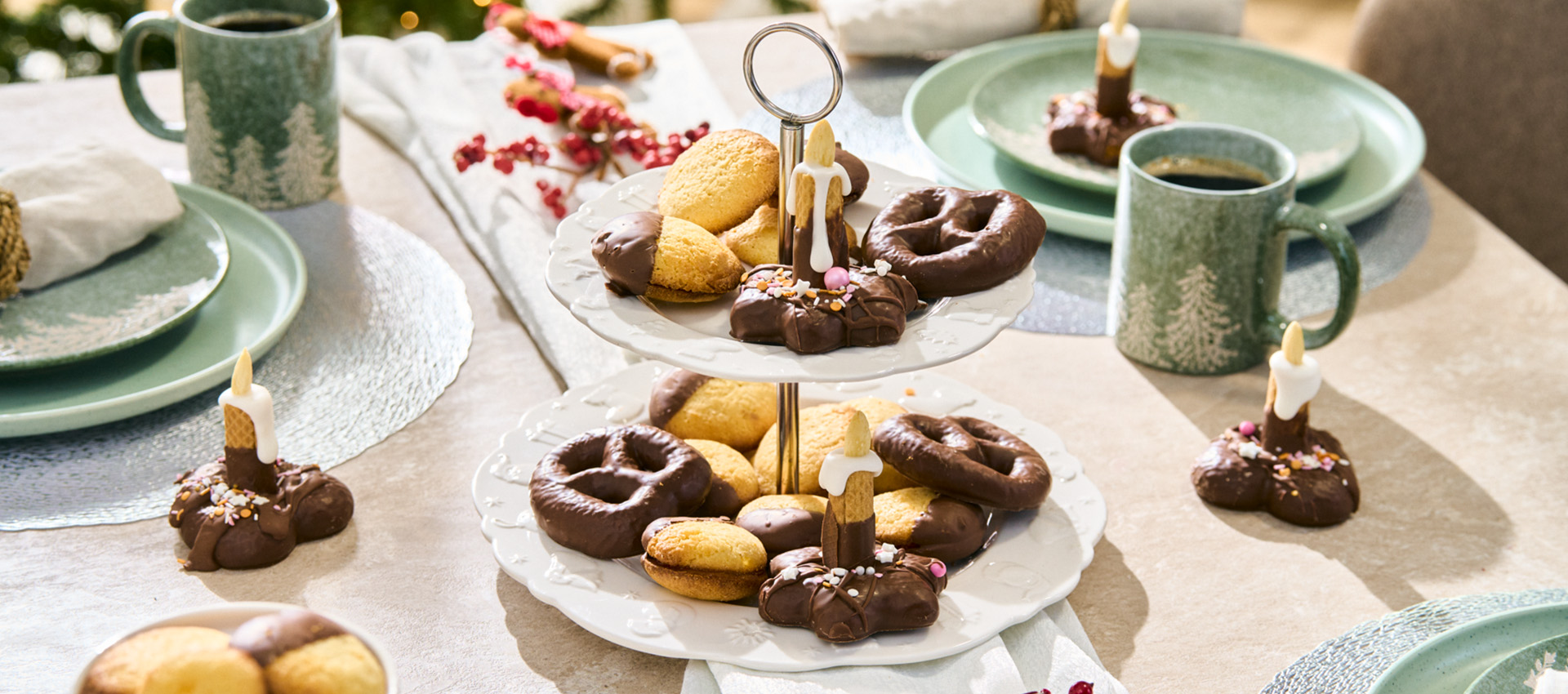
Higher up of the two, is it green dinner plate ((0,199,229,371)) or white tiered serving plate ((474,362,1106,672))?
green dinner plate ((0,199,229,371))

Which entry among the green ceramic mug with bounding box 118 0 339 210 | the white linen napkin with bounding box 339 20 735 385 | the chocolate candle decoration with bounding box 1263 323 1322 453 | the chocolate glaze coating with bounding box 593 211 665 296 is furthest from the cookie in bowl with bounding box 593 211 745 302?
the green ceramic mug with bounding box 118 0 339 210

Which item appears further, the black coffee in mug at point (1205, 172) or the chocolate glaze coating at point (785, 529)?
the black coffee in mug at point (1205, 172)

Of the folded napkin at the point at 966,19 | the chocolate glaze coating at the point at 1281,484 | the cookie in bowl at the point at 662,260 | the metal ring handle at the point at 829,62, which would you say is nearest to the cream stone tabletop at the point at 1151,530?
the chocolate glaze coating at the point at 1281,484

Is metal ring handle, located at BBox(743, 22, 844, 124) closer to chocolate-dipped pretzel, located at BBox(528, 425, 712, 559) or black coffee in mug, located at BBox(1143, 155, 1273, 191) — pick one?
chocolate-dipped pretzel, located at BBox(528, 425, 712, 559)

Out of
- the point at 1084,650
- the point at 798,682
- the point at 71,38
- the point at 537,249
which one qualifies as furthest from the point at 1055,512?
the point at 71,38

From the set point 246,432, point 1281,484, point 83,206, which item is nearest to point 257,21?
point 83,206

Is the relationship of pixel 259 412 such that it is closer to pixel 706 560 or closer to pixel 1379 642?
pixel 706 560

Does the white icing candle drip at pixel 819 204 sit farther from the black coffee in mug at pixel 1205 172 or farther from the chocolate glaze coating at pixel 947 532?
the black coffee in mug at pixel 1205 172
